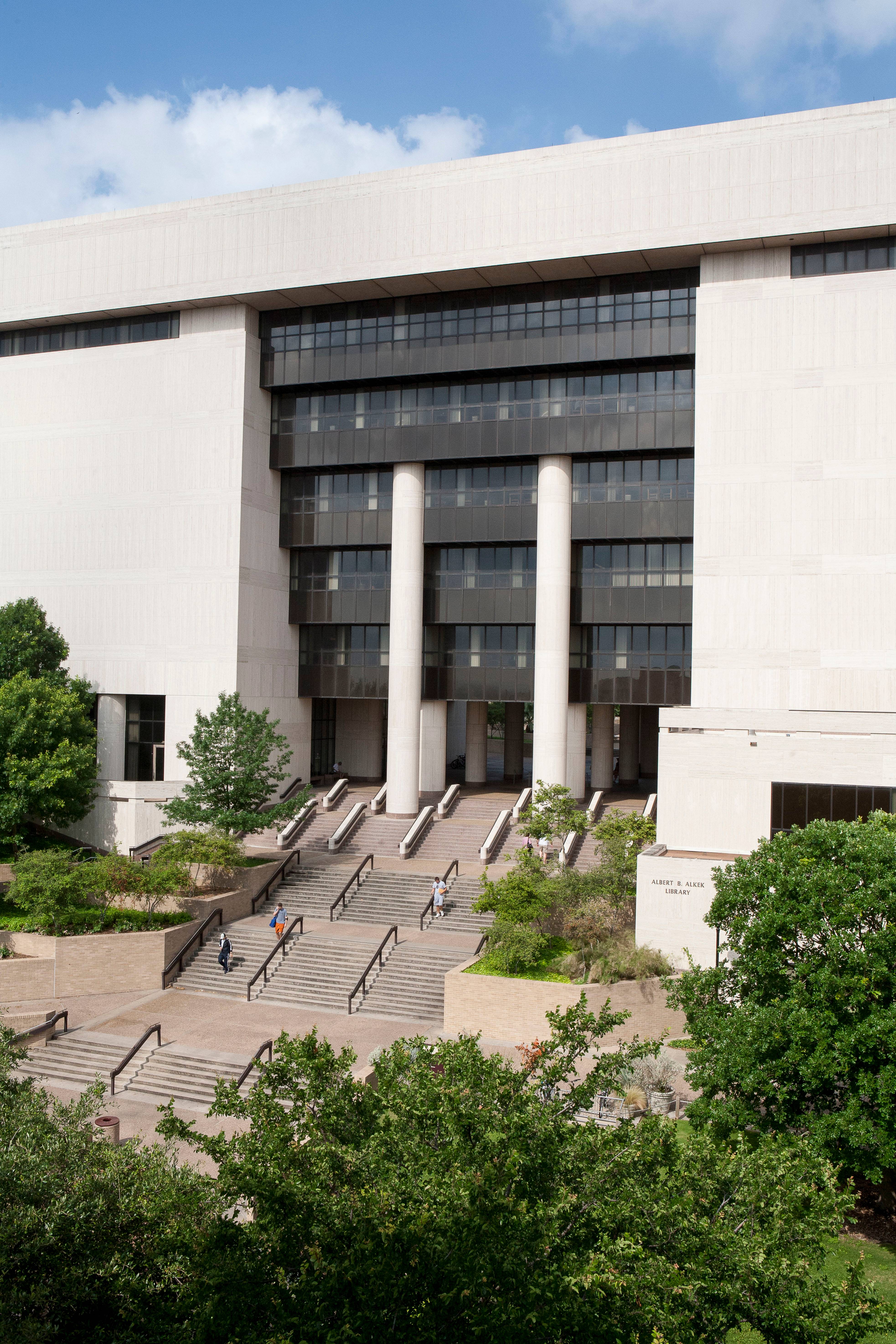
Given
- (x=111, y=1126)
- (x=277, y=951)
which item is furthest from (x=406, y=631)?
(x=111, y=1126)

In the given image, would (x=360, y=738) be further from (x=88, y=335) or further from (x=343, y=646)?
(x=88, y=335)

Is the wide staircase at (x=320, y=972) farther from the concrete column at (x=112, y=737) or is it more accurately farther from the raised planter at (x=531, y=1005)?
the concrete column at (x=112, y=737)

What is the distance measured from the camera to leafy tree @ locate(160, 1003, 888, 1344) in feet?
30.8

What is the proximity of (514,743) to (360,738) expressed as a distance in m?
10.2

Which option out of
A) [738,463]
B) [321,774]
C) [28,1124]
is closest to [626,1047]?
[28,1124]

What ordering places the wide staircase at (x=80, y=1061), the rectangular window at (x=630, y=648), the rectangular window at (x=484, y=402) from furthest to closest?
the rectangular window at (x=630, y=648)
the rectangular window at (x=484, y=402)
the wide staircase at (x=80, y=1061)

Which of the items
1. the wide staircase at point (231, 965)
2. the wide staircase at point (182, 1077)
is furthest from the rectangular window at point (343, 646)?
the wide staircase at point (182, 1077)

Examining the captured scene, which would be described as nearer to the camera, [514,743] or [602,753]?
[602,753]

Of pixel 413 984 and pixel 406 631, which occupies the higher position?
pixel 406 631

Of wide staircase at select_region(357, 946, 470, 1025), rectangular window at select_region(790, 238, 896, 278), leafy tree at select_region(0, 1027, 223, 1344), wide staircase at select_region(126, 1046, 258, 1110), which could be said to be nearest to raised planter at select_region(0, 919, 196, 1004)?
wide staircase at select_region(126, 1046, 258, 1110)

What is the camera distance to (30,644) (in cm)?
4484

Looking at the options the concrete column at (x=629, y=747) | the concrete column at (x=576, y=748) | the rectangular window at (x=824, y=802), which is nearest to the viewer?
the rectangular window at (x=824, y=802)

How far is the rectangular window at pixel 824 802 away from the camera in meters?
30.5

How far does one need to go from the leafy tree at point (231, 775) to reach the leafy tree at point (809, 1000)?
72.7ft
